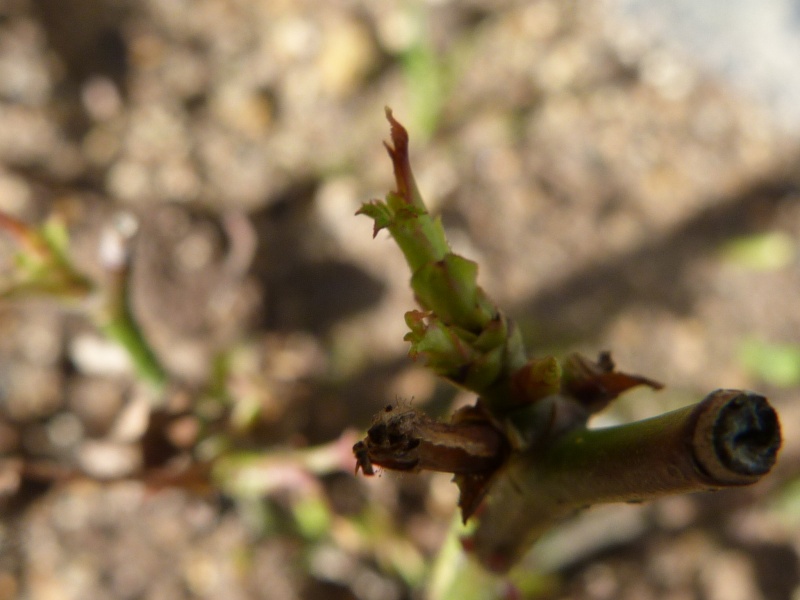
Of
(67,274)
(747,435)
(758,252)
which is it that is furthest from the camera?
(758,252)

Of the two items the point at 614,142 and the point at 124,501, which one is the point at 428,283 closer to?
the point at 124,501

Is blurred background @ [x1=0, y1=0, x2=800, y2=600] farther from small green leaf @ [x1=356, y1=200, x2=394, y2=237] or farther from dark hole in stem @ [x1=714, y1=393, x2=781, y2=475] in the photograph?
dark hole in stem @ [x1=714, y1=393, x2=781, y2=475]

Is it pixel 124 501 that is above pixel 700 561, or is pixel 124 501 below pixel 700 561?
above

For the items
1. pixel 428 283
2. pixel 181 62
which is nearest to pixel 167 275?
pixel 181 62

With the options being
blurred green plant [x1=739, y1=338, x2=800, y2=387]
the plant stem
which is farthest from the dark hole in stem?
blurred green plant [x1=739, y1=338, x2=800, y2=387]

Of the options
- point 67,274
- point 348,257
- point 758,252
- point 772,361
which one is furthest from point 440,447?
point 758,252

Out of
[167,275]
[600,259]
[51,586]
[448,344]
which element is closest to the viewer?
[448,344]

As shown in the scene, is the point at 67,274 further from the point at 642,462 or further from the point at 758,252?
the point at 758,252

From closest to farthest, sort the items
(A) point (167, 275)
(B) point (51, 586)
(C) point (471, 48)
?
(B) point (51, 586)
(A) point (167, 275)
(C) point (471, 48)
